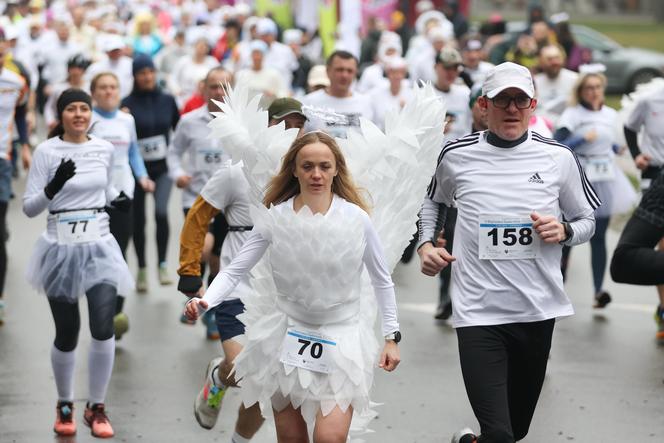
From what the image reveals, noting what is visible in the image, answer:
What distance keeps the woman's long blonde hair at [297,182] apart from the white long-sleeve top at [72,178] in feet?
7.03

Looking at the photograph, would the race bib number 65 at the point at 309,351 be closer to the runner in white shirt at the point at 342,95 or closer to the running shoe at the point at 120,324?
the running shoe at the point at 120,324

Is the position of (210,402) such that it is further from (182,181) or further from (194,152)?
(194,152)

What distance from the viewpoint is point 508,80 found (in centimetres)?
570

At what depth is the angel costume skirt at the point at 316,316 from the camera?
552cm

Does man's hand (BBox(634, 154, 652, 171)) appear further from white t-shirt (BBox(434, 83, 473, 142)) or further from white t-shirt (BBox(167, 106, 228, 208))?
white t-shirt (BBox(167, 106, 228, 208))

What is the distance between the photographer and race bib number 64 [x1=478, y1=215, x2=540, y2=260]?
18.9 ft

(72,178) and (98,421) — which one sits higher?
(72,178)

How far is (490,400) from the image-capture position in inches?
220

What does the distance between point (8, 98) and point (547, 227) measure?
6.58 metres

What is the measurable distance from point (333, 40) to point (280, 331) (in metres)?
21.8

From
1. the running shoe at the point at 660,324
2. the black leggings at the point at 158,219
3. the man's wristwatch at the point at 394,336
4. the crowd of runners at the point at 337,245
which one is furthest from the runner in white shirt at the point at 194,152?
the man's wristwatch at the point at 394,336

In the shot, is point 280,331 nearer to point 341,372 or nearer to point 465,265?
point 341,372

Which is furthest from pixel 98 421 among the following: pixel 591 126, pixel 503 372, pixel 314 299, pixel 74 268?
pixel 591 126

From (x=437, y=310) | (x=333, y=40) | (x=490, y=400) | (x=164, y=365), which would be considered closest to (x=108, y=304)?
(x=164, y=365)
